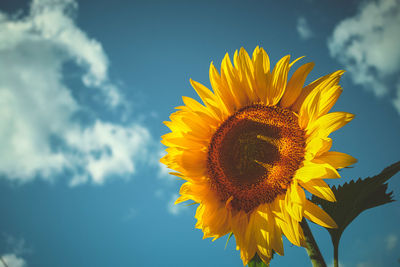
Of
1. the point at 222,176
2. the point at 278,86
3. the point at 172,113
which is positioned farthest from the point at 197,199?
the point at 278,86

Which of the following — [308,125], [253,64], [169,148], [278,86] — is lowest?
[308,125]

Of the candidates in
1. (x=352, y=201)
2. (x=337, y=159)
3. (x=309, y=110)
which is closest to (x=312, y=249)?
(x=352, y=201)

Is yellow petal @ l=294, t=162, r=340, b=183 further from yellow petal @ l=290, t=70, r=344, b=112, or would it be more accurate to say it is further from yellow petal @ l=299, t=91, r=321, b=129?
yellow petal @ l=290, t=70, r=344, b=112

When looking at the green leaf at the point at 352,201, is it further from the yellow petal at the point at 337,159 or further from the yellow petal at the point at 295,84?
the yellow petal at the point at 295,84

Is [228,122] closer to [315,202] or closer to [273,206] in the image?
[273,206]

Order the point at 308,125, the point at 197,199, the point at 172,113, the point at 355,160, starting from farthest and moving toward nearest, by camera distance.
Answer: the point at 172,113 < the point at 197,199 < the point at 308,125 < the point at 355,160

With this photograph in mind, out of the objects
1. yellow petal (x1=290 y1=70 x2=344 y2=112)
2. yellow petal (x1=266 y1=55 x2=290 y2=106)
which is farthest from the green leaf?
yellow petal (x1=266 y1=55 x2=290 y2=106)

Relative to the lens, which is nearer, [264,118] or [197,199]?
[197,199]
